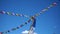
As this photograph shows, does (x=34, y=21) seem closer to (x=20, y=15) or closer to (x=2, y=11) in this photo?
(x=20, y=15)

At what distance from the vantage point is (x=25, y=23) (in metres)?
6.49

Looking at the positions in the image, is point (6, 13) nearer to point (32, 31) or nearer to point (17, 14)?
point (17, 14)

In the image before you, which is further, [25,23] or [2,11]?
[25,23]

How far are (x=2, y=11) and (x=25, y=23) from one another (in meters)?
1.10

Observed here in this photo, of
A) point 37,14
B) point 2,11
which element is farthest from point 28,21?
point 2,11

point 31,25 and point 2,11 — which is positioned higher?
point 2,11

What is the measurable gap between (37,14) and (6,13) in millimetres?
985

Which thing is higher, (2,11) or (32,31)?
(2,11)

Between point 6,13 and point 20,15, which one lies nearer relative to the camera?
point 6,13

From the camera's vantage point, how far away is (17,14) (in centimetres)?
612

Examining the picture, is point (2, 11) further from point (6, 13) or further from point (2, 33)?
point (2, 33)

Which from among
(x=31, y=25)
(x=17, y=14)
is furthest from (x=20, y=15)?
(x=31, y=25)

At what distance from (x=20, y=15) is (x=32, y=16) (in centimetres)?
49

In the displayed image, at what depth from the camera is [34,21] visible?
586 cm
